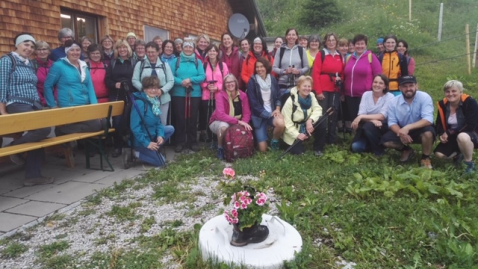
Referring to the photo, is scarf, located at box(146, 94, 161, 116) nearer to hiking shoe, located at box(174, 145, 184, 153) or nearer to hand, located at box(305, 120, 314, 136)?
hiking shoe, located at box(174, 145, 184, 153)

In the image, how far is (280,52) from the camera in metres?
7.32

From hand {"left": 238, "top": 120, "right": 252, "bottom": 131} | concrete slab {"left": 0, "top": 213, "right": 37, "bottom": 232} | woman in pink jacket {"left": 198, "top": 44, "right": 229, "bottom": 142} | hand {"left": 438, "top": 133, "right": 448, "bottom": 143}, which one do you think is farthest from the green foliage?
concrete slab {"left": 0, "top": 213, "right": 37, "bottom": 232}

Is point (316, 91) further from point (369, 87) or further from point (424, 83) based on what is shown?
point (424, 83)

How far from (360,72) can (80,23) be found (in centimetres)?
598

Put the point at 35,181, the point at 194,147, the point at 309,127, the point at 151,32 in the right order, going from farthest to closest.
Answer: the point at 151,32, the point at 194,147, the point at 309,127, the point at 35,181

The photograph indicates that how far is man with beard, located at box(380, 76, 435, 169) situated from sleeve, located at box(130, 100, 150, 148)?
3823mm

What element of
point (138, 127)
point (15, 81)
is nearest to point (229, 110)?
point (138, 127)

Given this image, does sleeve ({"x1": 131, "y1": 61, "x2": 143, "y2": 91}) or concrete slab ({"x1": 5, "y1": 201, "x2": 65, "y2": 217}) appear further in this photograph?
sleeve ({"x1": 131, "y1": 61, "x2": 143, "y2": 91})

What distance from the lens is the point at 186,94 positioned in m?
7.09

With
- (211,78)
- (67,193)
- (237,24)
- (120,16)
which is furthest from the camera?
(237,24)

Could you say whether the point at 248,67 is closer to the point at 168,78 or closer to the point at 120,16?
the point at 168,78

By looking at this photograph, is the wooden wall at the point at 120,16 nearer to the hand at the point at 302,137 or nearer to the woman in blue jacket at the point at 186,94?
the woman in blue jacket at the point at 186,94

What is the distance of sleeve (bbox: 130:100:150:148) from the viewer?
20.2 ft

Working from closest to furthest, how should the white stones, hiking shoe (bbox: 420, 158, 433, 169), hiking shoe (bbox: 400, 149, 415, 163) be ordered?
1. the white stones
2. hiking shoe (bbox: 420, 158, 433, 169)
3. hiking shoe (bbox: 400, 149, 415, 163)
